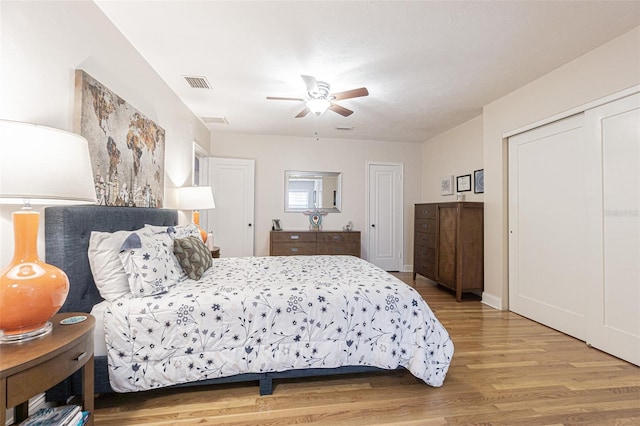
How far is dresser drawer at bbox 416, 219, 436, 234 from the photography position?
4020mm

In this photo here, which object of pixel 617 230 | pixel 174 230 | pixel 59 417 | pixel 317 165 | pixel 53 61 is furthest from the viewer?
pixel 317 165

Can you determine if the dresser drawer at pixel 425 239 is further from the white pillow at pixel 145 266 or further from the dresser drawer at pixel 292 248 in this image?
the white pillow at pixel 145 266

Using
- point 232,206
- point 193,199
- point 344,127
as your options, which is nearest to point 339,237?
point 344,127

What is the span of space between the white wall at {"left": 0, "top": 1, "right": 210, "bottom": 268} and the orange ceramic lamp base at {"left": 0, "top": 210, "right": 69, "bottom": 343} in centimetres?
37

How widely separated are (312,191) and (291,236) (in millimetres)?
1016

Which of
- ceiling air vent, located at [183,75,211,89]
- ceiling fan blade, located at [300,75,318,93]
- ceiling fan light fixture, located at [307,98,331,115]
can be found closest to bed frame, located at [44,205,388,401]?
ceiling air vent, located at [183,75,211,89]

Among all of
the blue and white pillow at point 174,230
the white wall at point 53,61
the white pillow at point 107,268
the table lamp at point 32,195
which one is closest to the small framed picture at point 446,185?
the blue and white pillow at point 174,230

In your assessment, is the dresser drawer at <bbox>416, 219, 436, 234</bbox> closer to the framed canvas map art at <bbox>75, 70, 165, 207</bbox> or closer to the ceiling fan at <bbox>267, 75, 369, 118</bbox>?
the ceiling fan at <bbox>267, 75, 369, 118</bbox>

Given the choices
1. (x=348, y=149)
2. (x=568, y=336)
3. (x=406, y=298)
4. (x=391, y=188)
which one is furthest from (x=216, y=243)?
(x=568, y=336)

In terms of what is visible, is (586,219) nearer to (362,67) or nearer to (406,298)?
(406,298)

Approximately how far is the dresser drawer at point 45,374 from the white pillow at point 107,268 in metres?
0.50

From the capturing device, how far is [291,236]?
4449mm

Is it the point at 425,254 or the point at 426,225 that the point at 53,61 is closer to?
the point at 426,225

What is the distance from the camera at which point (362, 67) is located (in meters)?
2.50
